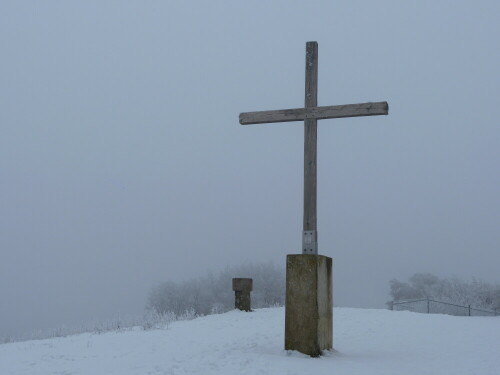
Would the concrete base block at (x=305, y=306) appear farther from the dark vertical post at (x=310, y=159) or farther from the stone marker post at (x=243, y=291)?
the stone marker post at (x=243, y=291)

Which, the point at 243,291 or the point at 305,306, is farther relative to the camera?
the point at 243,291

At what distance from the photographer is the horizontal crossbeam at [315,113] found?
10094 mm

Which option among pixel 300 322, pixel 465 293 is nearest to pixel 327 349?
pixel 300 322

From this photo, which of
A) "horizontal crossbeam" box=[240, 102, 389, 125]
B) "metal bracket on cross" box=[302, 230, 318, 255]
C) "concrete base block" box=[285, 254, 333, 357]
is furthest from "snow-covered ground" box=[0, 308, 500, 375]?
"horizontal crossbeam" box=[240, 102, 389, 125]

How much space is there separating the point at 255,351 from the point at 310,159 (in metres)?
3.47

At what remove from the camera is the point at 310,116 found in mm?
10430

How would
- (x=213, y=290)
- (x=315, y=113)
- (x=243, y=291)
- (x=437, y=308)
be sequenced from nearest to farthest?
(x=315, y=113), (x=243, y=291), (x=437, y=308), (x=213, y=290)

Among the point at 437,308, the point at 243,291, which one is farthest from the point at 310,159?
the point at 437,308

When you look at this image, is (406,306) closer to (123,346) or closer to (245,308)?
(245,308)

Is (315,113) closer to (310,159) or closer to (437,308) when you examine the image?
(310,159)

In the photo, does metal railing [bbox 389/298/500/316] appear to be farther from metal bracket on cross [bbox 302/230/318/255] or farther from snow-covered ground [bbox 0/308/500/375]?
metal bracket on cross [bbox 302/230/318/255]

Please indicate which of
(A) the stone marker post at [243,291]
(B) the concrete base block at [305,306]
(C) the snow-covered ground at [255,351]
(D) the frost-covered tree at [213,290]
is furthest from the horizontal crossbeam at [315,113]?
(D) the frost-covered tree at [213,290]

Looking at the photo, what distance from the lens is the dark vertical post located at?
32.4 feet

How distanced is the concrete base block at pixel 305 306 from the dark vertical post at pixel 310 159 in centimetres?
31
